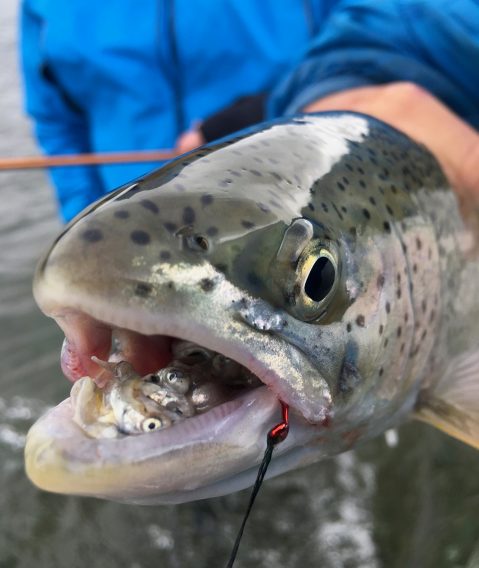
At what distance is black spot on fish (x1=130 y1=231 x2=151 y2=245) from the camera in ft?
3.25

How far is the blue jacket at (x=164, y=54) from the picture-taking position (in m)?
3.65

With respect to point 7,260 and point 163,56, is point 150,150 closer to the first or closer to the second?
point 163,56

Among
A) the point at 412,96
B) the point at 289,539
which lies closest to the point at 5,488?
the point at 289,539

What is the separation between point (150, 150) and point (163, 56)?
1.93 feet

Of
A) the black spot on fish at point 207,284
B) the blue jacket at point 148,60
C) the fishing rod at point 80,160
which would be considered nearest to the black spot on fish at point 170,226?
the black spot on fish at point 207,284

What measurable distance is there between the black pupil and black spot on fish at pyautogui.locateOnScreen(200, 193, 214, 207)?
0.76 feet

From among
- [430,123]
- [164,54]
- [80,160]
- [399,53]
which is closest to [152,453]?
[430,123]

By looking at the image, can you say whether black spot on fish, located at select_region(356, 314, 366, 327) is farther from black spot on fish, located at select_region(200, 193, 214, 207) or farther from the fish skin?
black spot on fish, located at select_region(200, 193, 214, 207)

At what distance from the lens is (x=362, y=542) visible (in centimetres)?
235

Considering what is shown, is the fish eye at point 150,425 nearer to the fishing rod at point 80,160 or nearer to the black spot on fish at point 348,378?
the black spot on fish at point 348,378

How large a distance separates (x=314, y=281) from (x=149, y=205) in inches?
13.5

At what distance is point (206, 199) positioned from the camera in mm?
1102

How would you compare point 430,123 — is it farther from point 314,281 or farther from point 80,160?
point 80,160

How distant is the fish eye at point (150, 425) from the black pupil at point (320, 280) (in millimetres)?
361
